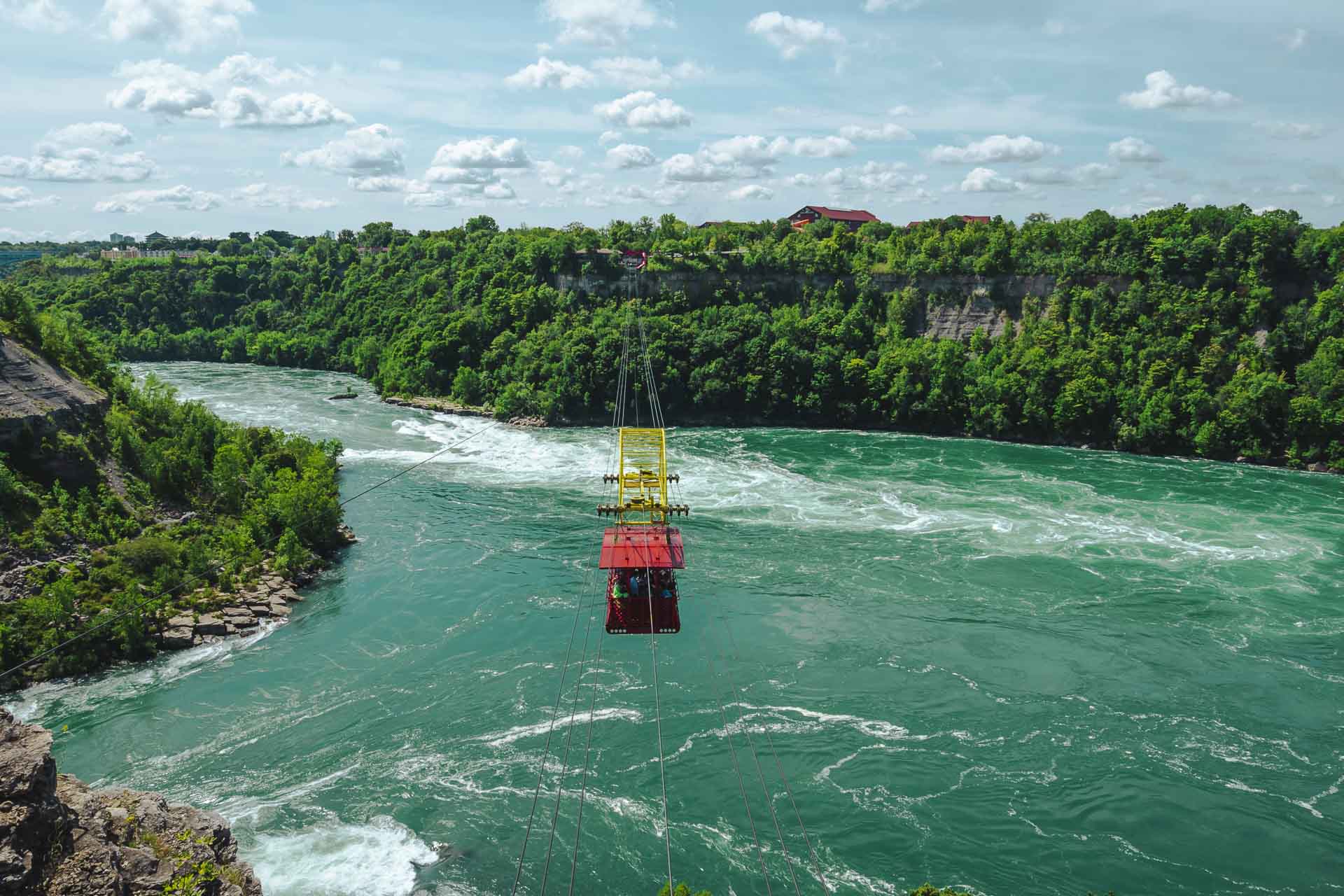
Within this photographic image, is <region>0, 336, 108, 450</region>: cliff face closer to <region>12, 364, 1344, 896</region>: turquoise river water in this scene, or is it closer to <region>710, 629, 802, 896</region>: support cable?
<region>12, 364, 1344, 896</region>: turquoise river water

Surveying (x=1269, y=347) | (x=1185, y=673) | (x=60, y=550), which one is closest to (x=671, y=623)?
(x=1185, y=673)

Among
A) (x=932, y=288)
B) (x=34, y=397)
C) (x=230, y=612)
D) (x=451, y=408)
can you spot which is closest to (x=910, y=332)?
(x=932, y=288)

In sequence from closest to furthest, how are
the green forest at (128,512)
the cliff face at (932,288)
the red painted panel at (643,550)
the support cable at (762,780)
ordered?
the support cable at (762,780) → the red painted panel at (643,550) → the green forest at (128,512) → the cliff face at (932,288)

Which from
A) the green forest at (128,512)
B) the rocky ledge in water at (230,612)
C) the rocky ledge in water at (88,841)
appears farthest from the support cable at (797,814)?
the green forest at (128,512)

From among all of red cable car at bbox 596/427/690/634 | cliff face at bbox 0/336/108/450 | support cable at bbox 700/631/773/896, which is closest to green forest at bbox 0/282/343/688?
cliff face at bbox 0/336/108/450

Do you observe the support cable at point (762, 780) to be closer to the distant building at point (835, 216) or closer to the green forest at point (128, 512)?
the green forest at point (128, 512)

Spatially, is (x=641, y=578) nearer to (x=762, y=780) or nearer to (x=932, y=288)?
(x=762, y=780)

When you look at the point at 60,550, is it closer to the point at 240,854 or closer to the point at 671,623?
the point at 240,854
